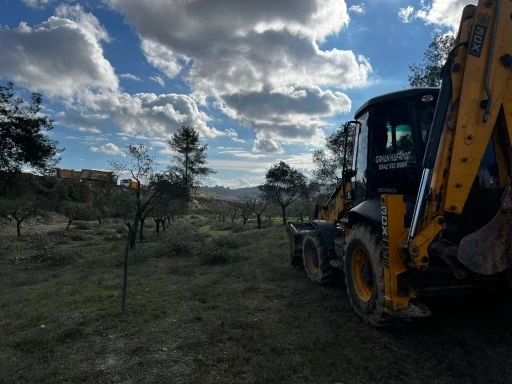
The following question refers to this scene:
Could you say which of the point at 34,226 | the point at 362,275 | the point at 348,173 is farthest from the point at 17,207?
the point at 362,275

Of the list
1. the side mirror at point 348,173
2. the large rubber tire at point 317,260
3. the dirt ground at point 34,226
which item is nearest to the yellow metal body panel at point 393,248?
the side mirror at point 348,173

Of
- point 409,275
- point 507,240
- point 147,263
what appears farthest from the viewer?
point 147,263

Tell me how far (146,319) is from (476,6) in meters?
6.62

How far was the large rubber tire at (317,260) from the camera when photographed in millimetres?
8148

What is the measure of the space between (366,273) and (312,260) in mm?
3448

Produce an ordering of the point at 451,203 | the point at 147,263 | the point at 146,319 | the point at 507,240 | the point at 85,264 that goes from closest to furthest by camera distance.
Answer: the point at 507,240 → the point at 451,203 → the point at 146,319 → the point at 147,263 → the point at 85,264

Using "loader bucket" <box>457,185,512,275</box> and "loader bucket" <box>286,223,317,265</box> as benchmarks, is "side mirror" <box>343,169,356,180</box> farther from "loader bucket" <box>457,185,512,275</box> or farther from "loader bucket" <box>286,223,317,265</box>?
"loader bucket" <box>457,185,512,275</box>

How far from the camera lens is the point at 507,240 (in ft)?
12.4

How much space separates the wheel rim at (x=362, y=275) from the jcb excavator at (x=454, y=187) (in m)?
0.25

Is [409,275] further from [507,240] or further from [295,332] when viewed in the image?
[295,332]

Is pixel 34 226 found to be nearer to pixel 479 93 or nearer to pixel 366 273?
pixel 366 273

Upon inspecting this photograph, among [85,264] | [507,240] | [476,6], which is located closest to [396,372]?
[507,240]

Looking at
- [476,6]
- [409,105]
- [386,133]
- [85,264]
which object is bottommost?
[85,264]

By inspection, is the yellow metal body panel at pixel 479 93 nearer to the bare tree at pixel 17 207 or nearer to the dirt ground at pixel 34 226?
the bare tree at pixel 17 207
